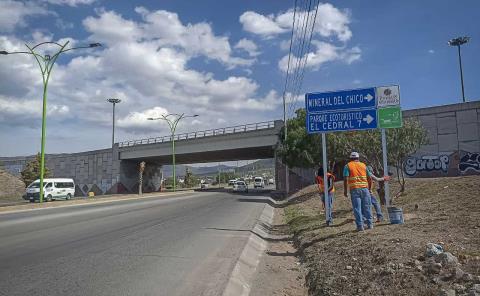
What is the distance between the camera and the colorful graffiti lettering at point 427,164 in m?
30.2

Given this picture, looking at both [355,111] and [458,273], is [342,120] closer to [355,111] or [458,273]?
[355,111]

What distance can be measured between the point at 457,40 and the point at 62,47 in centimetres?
4833

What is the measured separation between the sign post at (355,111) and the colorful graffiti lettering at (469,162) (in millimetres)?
19955

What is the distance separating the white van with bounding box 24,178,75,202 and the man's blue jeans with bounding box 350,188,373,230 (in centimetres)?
3502

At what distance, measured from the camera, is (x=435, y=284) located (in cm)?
510

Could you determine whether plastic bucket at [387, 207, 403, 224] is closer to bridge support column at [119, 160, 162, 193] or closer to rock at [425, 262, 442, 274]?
rock at [425, 262, 442, 274]

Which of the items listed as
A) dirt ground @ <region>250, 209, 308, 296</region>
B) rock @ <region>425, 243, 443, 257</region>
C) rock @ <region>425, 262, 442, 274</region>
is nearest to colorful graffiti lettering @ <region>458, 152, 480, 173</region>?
dirt ground @ <region>250, 209, 308, 296</region>

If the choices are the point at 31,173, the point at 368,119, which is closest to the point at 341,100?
the point at 368,119

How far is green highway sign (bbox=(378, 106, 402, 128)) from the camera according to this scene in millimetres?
12328

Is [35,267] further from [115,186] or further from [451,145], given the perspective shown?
[115,186]

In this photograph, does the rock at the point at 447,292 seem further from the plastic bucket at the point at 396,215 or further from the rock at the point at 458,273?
the plastic bucket at the point at 396,215

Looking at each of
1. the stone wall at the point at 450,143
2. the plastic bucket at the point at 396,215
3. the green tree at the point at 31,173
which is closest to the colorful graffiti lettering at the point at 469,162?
the stone wall at the point at 450,143

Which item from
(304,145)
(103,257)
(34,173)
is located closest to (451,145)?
(304,145)

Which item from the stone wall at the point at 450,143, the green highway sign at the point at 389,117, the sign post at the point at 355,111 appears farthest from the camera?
the stone wall at the point at 450,143
